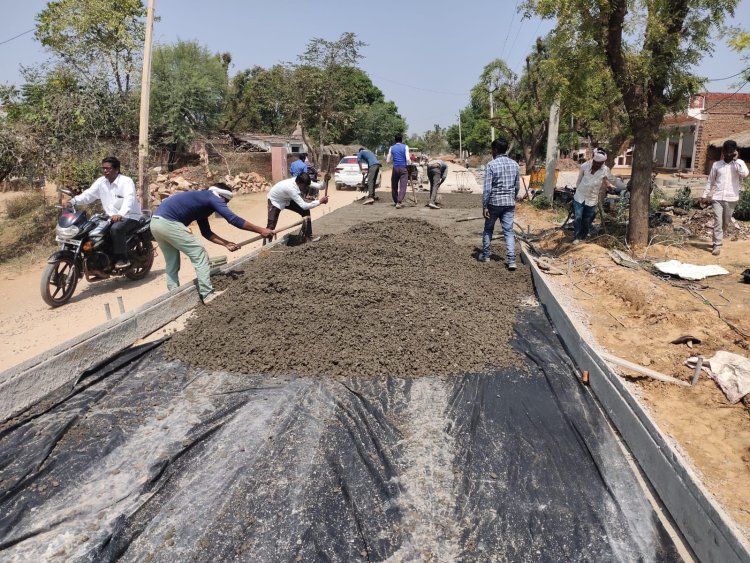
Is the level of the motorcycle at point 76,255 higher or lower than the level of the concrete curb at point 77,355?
higher

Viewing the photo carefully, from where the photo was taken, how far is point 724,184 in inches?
262

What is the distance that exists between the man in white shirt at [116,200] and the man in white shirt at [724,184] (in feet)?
23.4

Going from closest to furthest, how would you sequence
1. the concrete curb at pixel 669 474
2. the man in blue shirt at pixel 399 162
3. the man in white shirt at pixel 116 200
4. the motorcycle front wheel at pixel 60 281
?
1. the concrete curb at pixel 669 474
2. the motorcycle front wheel at pixel 60 281
3. the man in white shirt at pixel 116 200
4. the man in blue shirt at pixel 399 162

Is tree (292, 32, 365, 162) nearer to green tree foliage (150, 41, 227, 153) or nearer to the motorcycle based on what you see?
green tree foliage (150, 41, 227, 153)

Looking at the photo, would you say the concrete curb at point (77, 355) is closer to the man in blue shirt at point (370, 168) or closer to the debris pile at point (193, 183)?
the debris pile at point (193, 183)

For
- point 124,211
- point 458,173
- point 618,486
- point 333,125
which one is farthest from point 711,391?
point 333,125

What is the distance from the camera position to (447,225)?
10.0 meters

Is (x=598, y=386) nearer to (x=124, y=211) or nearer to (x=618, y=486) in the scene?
(x=618, y=486)

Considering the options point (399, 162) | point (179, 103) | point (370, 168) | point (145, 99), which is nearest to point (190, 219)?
point (145, 99)

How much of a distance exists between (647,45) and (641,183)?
1738 millimetres

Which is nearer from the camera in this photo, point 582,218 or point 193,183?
point 582,218

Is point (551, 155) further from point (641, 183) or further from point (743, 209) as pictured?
point (641, 183)

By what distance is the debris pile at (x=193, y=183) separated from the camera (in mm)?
14055

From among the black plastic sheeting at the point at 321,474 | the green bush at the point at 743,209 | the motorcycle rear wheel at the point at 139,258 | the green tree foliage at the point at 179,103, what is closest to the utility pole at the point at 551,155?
the green bush at the point at 743,209
